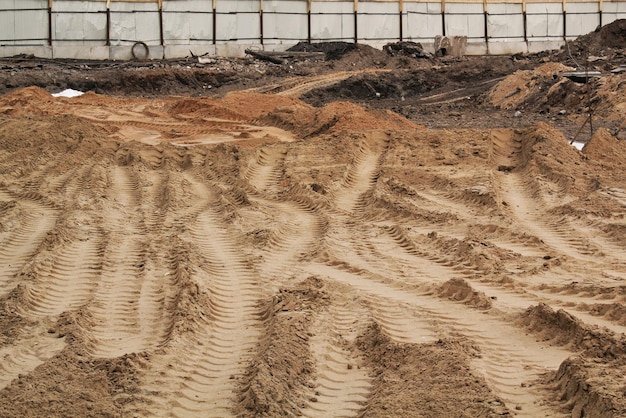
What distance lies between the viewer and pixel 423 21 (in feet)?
128

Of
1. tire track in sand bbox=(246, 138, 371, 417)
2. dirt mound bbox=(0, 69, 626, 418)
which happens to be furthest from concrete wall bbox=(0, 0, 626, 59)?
tire track in sand bbox=(246, 138, 371, 417)

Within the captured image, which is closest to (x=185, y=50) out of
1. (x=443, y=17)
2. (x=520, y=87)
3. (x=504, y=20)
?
(x=443, y=17)

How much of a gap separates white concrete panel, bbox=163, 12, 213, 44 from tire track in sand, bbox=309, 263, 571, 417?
29189mm

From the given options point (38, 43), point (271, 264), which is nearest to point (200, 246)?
point (271, 264)

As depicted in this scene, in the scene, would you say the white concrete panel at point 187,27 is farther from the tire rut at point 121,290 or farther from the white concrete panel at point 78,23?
the tire rut at point 121,290

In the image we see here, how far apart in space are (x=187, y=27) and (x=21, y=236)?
88.4 feet

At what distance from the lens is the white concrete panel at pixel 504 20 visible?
131 ft

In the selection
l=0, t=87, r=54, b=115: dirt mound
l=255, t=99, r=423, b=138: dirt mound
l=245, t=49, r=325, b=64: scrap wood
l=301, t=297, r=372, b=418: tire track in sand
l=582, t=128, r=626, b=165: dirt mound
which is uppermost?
l=245, t=49, r=325, b=64: scrap wood

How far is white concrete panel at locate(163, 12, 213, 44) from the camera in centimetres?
3594

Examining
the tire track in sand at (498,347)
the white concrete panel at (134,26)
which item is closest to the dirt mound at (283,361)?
the tire track in sand at (498,347)

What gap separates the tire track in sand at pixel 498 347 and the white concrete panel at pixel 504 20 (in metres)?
33.5

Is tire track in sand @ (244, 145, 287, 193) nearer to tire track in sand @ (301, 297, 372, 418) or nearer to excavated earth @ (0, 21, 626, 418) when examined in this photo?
excavated earth @ (0, 21, 626, 418)

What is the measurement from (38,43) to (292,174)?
24.0 m

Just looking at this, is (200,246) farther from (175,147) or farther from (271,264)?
(175,147)
